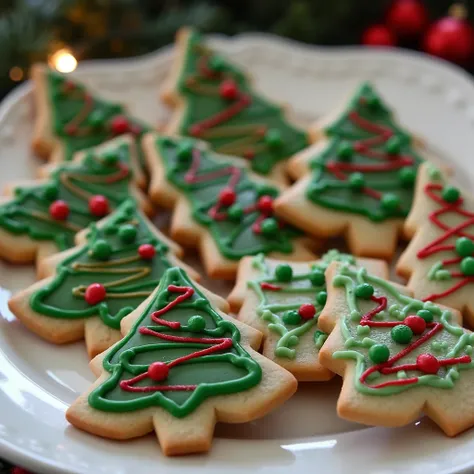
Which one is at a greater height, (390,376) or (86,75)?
(86,75)

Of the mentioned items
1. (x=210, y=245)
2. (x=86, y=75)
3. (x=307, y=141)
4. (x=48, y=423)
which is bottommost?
(x=48, y=423)

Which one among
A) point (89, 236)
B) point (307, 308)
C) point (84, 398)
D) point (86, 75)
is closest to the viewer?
point (84, 398)

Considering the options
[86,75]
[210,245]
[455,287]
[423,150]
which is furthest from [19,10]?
[455,287]

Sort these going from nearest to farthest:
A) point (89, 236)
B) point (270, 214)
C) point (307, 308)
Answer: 1. point (307, 308)
2. point (89, 236)
3. point (270, 214)

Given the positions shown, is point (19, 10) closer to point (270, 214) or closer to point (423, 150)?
point (270, 214)

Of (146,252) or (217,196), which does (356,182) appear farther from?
(146,252)

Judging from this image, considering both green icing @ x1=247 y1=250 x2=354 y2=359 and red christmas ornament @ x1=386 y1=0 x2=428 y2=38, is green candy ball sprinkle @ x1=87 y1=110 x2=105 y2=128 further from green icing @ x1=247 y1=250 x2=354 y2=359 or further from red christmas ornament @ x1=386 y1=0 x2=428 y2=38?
red christmas ornament @ x1=386 y1=0 x2=428 y2=38

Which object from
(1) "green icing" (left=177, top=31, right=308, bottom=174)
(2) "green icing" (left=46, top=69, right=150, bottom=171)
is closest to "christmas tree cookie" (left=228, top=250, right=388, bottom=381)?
(1) "green icing" (left=177, top=31, right=308, bottom=174)

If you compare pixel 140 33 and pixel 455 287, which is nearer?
pixel 455 287

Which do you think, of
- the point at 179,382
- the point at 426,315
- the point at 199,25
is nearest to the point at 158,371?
the point at 179,382
